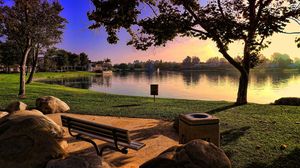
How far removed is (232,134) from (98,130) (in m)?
3.90

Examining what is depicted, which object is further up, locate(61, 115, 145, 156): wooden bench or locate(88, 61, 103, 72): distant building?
locate(88, 61, 103, 72): distant building

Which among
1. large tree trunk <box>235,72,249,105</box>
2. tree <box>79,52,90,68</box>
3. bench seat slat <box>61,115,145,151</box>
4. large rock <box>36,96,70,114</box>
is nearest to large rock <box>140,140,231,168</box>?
bench seat slat <box>61,115,145,151</box>

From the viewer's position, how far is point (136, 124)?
9.74m

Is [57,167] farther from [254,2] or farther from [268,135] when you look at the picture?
[254,2]

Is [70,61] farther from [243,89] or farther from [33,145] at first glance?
[33,145]

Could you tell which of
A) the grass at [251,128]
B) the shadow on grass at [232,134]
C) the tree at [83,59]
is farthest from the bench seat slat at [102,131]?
the tree at [83,59]

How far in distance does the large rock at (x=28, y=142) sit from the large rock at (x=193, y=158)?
2.00 meters

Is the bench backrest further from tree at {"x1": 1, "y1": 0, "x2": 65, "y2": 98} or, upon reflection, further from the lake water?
the lake water

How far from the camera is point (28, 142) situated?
5551 millimetres

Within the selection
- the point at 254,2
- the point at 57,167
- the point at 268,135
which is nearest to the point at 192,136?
the point at 57,167

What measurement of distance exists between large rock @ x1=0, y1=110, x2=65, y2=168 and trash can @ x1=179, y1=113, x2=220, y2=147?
Answer: 241cm

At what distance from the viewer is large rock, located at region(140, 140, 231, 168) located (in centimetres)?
444

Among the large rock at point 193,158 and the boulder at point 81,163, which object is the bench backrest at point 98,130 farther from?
the large rock at point 193,158

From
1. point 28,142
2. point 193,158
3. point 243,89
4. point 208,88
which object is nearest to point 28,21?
point 243,89
